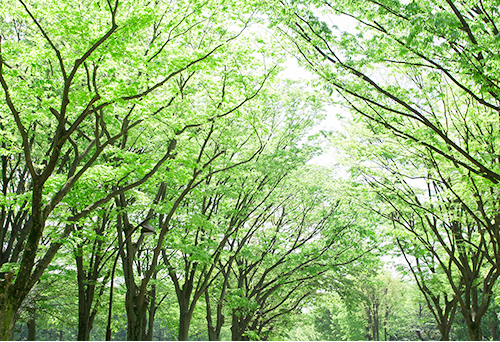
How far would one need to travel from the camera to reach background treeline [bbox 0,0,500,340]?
18.9 feet

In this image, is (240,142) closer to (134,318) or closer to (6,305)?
(134,318)

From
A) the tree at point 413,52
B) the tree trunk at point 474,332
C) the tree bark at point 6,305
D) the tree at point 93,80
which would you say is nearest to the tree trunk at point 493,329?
the tree trunk at point 474,332

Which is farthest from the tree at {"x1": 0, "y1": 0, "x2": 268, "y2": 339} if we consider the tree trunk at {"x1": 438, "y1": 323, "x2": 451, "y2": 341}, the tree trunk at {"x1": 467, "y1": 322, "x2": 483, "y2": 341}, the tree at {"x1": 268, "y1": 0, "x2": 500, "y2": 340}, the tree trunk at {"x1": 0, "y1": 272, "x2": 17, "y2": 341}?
the tree trunk at {"x1": 438, "y1": 323, "x2": 451, "y2": 341}

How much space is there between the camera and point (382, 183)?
1083cm

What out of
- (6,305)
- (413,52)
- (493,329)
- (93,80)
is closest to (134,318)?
(6,305)

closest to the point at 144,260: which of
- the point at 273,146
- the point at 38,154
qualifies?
the point at 38,154

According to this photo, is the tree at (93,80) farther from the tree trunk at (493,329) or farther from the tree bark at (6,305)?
the tree trunk at (493,329)

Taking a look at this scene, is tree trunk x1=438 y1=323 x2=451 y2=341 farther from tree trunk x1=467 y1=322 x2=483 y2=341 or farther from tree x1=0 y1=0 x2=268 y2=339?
tree x1=0 y1=0 x2=268 y2=339

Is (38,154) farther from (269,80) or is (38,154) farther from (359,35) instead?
(359,35)

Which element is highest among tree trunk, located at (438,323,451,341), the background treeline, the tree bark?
the background treeline

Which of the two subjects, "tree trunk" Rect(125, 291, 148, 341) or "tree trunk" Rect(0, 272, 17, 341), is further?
"tree trunk" Rect(125, 291, 148, 341)

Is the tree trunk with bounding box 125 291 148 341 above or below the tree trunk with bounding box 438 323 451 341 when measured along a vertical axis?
above

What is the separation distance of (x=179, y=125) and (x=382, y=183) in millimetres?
6445

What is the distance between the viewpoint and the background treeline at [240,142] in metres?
5.77
